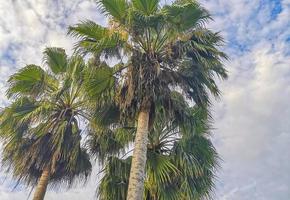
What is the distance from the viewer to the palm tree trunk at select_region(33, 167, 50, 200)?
10930 mm

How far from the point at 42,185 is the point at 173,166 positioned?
4.21 meters

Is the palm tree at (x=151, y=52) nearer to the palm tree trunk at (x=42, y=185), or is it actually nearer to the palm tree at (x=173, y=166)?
the palm tree at (x=173, y=166)

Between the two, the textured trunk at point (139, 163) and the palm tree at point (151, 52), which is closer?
the textured trunk at point (139, 163)

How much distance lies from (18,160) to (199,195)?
19.0 feet

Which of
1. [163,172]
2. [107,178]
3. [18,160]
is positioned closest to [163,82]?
[163,172]

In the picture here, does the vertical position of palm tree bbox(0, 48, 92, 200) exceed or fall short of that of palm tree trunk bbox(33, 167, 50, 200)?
it exceeds it

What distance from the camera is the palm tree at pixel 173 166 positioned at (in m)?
9.66

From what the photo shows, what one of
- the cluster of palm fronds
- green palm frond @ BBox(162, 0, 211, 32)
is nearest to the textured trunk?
the cluster of palm fronds

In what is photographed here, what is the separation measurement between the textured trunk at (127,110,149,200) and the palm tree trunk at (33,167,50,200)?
415 centimetres

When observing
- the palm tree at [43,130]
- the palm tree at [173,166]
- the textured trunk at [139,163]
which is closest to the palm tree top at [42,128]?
the palm tree at [43,130]

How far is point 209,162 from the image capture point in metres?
10.4

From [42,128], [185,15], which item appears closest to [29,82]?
[42,128]

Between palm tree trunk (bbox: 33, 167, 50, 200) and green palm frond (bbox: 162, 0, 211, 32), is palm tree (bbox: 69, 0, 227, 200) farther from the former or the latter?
palm tree trunk (bbox: 33, 167, 50, 200)

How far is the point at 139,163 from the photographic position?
26.1 feet
